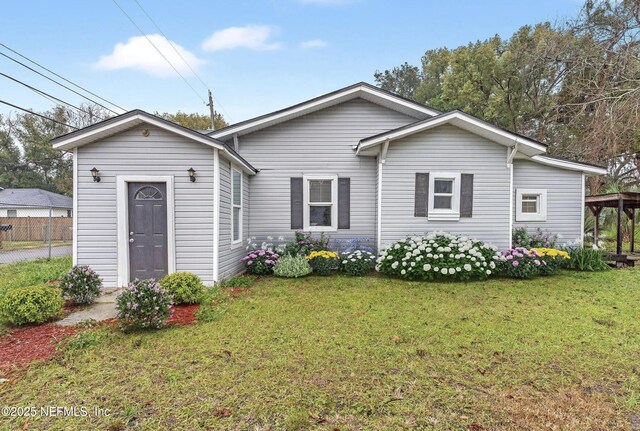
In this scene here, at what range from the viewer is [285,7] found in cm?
1122

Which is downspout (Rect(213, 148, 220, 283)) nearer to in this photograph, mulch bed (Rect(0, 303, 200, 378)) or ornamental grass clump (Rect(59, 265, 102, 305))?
mulch bed (Rect(0, 303, 200, 378))

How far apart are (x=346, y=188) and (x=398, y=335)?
5151 mm

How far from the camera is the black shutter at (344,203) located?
331 inches

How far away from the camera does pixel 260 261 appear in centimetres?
763

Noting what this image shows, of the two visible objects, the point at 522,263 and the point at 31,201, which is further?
the point at 31,201

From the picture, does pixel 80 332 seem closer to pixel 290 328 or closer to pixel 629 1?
pixel 290 328

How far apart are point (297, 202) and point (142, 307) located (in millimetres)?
5138

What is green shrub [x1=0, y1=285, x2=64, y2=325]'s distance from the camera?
398 cm

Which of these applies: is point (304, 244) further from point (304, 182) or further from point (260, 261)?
point (304, 182)

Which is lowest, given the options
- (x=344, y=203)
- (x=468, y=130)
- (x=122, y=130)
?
(x=344, y=203)

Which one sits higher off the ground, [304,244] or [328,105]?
[328,105]

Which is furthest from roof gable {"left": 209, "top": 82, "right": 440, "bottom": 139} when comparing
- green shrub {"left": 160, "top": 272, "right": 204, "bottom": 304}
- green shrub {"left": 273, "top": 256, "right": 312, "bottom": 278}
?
green shrub {"left": 160, "top": 272, "right": 204, "bottom": 304}

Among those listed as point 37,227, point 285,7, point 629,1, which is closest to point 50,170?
point 37,227

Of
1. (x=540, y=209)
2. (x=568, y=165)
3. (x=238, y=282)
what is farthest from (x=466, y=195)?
(x=238, y=282)
